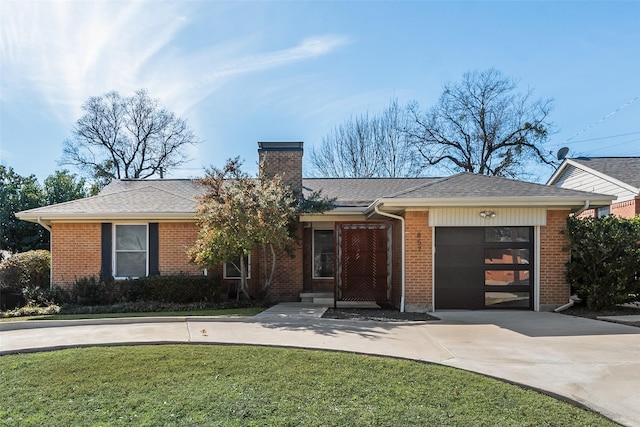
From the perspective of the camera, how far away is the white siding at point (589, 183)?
50.8 ft

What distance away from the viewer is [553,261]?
10031 mm

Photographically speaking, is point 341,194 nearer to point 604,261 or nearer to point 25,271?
point 604,261

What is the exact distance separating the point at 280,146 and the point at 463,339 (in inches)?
339

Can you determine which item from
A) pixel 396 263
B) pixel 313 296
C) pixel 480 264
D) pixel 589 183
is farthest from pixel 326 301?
pixel 589 183

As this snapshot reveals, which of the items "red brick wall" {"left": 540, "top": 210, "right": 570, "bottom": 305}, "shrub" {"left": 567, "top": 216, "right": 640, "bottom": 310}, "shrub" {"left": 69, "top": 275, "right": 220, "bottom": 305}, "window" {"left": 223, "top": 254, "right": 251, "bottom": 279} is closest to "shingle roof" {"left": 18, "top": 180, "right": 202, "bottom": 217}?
"shrub" {"left": 69, "top": 275, "right": 220, "bottom": 305}

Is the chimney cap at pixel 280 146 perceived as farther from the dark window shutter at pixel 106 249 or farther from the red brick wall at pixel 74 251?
the red brick wall at pixel 74 251

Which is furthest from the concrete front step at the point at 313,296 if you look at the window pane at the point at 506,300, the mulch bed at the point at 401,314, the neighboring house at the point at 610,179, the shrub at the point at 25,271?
the neighboring house at the point at 610,179

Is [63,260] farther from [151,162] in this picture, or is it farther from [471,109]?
[471,109]

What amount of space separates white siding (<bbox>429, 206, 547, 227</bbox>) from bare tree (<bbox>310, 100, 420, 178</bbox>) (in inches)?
681

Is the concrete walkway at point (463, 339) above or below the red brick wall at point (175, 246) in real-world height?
below

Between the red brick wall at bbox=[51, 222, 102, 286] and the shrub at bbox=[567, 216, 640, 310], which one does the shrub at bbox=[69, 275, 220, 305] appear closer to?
the red brick wall at bbox=[51, 222, 102, 286]

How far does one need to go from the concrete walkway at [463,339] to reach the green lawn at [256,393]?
462 mm

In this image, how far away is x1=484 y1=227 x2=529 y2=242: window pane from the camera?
33.3 feet

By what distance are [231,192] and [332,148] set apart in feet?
60.1
